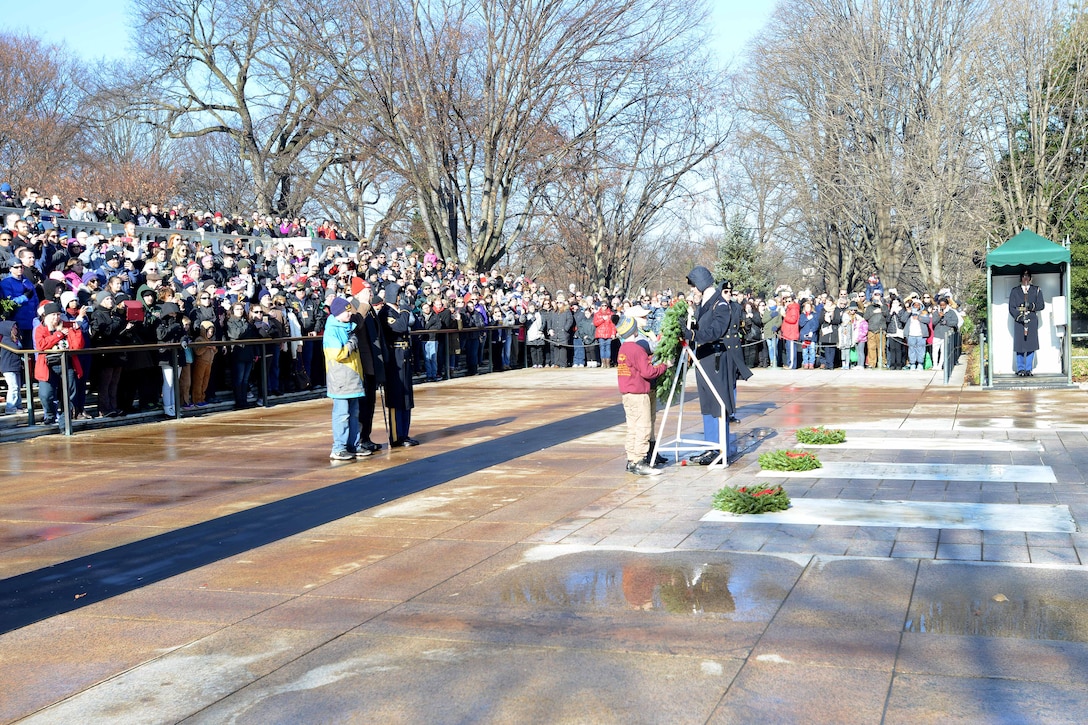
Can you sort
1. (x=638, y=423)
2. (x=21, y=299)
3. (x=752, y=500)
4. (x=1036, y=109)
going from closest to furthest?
(x=752, y=500), (x=638, y=423), (x=21, y=299), (x=1036, y=109)

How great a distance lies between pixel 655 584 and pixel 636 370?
4.06 metres

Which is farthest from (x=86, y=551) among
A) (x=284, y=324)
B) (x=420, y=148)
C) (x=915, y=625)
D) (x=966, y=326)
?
(x=966, y=326)

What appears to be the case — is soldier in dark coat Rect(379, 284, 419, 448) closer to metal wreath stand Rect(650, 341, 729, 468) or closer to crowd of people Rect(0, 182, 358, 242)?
metal wreath stand Rect(650, 341, 729, 468)

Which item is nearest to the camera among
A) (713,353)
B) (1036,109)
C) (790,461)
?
(790,461)

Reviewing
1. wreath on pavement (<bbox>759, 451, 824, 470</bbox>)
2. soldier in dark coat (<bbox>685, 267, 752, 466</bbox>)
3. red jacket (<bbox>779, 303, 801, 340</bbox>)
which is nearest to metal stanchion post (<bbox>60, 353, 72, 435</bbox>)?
soldier in dark coat (<bbox>685, 267, 752, 466</bbox>)

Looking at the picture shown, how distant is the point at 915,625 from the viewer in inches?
211

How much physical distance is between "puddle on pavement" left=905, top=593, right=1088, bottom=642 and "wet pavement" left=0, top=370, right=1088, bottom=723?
0.02 m

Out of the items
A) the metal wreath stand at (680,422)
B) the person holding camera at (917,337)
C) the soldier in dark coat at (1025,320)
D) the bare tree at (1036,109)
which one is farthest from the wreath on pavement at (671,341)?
the bare tree at (1036,109)

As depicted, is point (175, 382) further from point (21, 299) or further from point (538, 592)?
point (538, 592)

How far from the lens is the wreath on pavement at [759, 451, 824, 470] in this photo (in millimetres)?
10109

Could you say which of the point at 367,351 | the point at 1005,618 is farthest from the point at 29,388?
the point at 1005,618

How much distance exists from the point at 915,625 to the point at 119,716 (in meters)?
3.63

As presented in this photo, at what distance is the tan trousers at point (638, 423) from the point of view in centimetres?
1023

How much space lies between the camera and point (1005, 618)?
5.43 meters
